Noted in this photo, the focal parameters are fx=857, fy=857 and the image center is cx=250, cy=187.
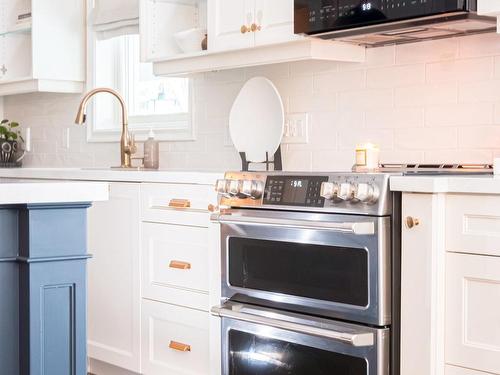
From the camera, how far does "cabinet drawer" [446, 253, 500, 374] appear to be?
2377mm

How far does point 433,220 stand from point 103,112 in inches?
114

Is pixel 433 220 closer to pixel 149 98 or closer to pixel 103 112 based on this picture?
pixel 149 98

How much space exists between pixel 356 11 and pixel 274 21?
1.41 ft

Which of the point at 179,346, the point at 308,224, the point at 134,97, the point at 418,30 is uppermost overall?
the point at 418,30

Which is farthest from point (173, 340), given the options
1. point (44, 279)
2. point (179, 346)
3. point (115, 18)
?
point (115, 18)

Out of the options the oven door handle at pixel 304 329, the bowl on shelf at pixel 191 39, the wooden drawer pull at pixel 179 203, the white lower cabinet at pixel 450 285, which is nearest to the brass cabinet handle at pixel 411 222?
the white lower cabinet at pixel 450 285

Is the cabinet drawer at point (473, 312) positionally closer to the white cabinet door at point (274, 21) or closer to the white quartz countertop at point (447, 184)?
the white quartz countertop at point (447, 184)

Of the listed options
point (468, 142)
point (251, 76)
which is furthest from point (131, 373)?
point (468, 142)

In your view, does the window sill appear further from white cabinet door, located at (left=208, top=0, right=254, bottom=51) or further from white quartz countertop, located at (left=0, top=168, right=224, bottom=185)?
white cabinet door, located at (left=208, top=0, right=254, bottom=51)

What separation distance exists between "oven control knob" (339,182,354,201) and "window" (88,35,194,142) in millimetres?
1795

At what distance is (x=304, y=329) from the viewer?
273 cm

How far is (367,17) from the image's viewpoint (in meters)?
2.93

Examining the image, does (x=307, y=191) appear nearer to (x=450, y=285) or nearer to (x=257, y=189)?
(x=257, y=189)

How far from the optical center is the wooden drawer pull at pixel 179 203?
338 centimetres
